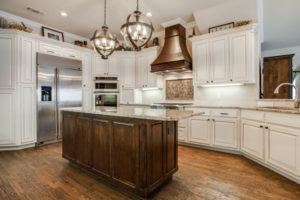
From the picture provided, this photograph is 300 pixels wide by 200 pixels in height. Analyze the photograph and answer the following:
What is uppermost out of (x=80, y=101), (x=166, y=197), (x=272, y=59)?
(x=272, y=59)

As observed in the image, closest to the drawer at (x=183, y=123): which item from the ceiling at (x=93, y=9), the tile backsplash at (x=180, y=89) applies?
the tile backsplash at (x=180, y=89)

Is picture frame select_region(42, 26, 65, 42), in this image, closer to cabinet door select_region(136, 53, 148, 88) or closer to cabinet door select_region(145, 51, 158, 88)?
cabinet door select_region(136, 53, 148, 88)

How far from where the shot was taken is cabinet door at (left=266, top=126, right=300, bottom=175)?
7.01 ft

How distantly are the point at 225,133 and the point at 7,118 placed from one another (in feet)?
15.2

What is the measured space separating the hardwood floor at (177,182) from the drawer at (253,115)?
784 millimetres

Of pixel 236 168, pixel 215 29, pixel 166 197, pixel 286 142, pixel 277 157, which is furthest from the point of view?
pixel 215 29

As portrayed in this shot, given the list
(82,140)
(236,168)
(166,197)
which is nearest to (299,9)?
(236,168)

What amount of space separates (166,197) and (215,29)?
3.77m

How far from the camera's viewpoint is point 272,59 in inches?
201

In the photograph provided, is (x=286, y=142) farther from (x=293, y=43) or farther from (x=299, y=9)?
(x=293, y=43)

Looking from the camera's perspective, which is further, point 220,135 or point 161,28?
point 161,28

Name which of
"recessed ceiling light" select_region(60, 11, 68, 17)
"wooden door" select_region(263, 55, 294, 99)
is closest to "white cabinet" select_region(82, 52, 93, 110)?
"recessed ceiling light" select_region(60, 11, 68, 17)

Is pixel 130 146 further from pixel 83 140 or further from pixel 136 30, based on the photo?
pixel 136 30

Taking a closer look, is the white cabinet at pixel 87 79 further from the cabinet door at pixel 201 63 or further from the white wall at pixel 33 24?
the cabinet door at pixel 201 63
